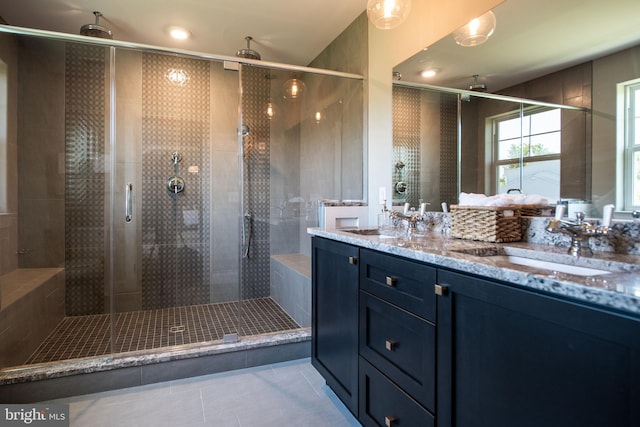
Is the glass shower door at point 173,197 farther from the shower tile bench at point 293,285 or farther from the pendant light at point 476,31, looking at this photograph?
the pendant light at point 476,31

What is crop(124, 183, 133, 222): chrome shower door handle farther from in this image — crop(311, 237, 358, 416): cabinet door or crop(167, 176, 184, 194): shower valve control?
crop(311, 237, 358, 416): cabinet door

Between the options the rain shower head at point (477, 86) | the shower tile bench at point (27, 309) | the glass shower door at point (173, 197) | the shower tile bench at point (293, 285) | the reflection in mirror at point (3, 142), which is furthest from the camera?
the glass shower door at point (173, 197)

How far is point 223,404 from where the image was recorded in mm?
1911

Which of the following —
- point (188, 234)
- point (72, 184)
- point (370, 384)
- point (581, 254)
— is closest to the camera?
point (581, 254)

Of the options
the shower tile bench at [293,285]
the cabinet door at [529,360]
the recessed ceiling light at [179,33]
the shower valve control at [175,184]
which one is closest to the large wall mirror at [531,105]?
the cabinet door at [529,360]

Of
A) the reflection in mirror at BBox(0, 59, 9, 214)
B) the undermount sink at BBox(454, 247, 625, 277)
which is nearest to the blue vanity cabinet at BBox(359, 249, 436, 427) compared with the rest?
the undermount sink at BBox(454, 247, 625, 277)

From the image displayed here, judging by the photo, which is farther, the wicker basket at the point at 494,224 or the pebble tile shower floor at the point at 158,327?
the pebble tile shower floor at the point at 158,327

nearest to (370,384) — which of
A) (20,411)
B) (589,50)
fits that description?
(589,50)

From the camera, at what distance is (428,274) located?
117cm

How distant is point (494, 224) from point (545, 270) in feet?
1.80

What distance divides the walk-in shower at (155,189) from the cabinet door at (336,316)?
2.00ft

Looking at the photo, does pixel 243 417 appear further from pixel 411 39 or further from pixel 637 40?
pixel 411 39

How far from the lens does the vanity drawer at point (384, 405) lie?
3.97 feet

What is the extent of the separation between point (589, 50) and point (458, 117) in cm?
68
